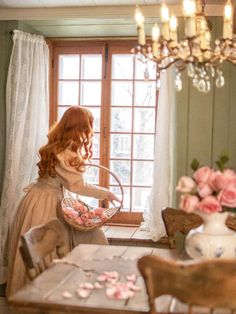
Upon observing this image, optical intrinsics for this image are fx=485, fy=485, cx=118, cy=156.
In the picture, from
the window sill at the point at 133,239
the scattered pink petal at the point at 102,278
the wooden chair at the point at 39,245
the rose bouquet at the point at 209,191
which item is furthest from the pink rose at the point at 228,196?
the window sill at the point at 133,239

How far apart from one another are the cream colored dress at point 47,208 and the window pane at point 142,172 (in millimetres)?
954

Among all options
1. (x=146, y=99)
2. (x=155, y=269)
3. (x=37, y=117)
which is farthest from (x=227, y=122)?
(x=155, y=269)

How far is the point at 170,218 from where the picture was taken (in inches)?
112

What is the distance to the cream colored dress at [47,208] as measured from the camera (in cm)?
325

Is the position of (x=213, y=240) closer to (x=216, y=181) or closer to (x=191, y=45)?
(x=216, y=181)

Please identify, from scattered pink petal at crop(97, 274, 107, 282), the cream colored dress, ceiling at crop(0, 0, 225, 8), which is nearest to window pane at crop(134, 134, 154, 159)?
the cream colored dress

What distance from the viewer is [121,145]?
436cm

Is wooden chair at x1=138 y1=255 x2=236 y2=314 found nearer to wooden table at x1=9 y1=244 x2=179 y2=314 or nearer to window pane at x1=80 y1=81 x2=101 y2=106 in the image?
wooden table at x1=9 y1=244 x2=179 y2=314

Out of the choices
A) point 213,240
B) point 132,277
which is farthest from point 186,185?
point 132,277

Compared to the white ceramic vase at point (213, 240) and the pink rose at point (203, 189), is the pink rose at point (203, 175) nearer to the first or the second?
the pink rose at point (203, 189)

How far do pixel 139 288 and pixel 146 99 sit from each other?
2606 millimetres

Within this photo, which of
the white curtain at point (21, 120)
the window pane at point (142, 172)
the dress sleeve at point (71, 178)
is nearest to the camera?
the dress sleeve at point (71, 178)

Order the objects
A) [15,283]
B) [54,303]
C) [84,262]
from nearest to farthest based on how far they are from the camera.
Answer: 1. [54,303]
2. [84,262]
3. [15,283]

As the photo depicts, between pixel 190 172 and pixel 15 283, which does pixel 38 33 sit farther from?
pixel 15 283
